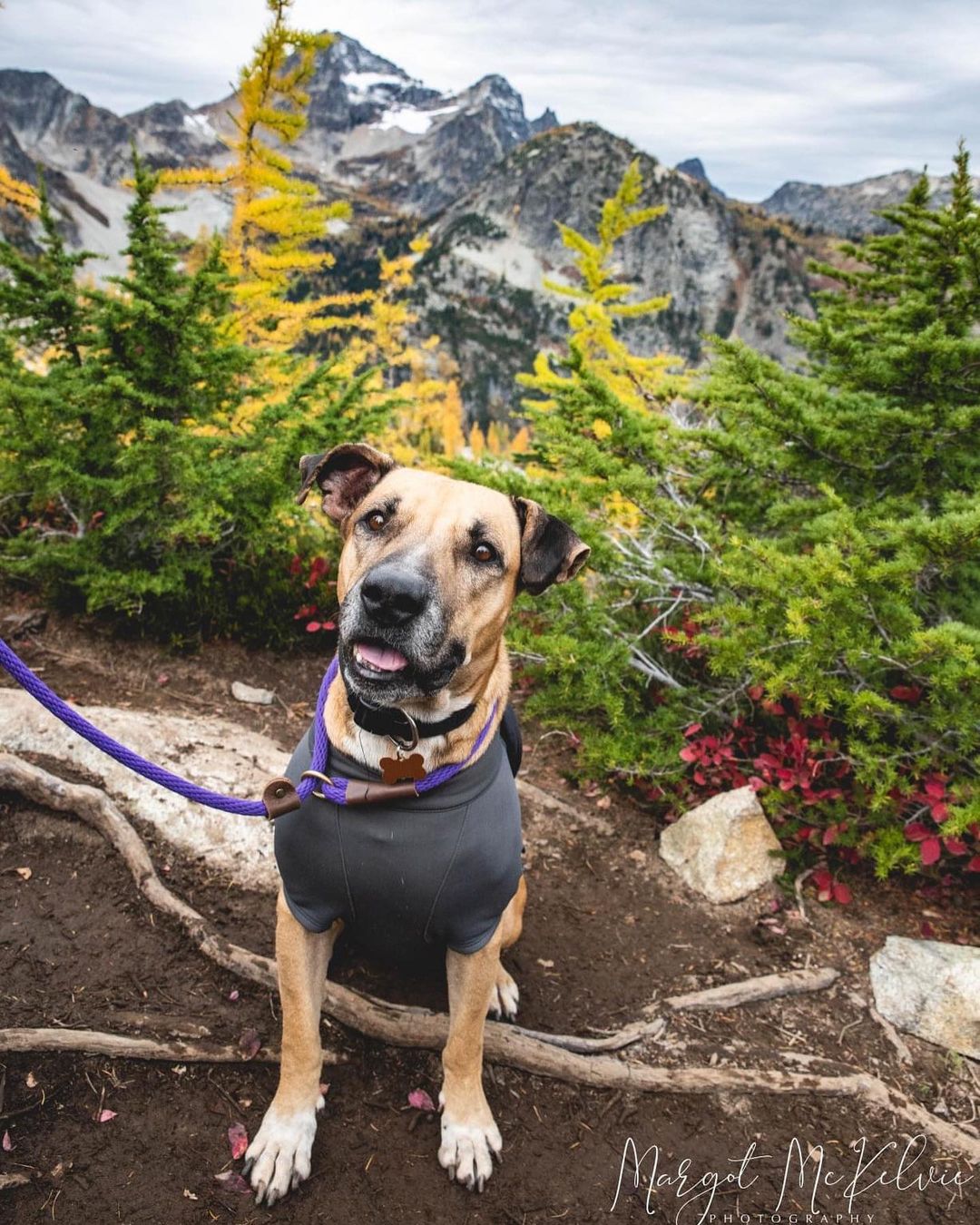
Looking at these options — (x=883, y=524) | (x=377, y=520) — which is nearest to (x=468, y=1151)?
(x=377, y=520)

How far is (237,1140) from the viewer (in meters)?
2.49

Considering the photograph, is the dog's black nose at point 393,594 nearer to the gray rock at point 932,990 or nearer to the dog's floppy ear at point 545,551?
the dog's floppy ear at point 545,551

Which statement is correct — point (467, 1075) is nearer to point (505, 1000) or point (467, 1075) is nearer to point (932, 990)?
point (505, 1000)

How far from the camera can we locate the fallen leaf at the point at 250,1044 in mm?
2766

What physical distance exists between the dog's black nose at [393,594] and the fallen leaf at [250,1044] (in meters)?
1.91

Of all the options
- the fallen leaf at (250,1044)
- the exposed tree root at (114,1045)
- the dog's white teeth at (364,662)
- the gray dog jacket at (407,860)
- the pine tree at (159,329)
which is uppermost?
the pine tree at (159,329)

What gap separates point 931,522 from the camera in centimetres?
332

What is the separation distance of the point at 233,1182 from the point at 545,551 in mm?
2508

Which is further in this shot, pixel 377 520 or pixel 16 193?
pixel 16 193

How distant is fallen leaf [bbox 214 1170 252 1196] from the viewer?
2.37 metres

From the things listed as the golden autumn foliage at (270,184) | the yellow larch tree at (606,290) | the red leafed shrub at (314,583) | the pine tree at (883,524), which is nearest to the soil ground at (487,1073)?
the pine tree at (883,524)

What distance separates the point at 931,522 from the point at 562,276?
211 m

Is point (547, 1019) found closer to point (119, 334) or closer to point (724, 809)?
point (724, 809)

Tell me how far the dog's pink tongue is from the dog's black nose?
10cm
